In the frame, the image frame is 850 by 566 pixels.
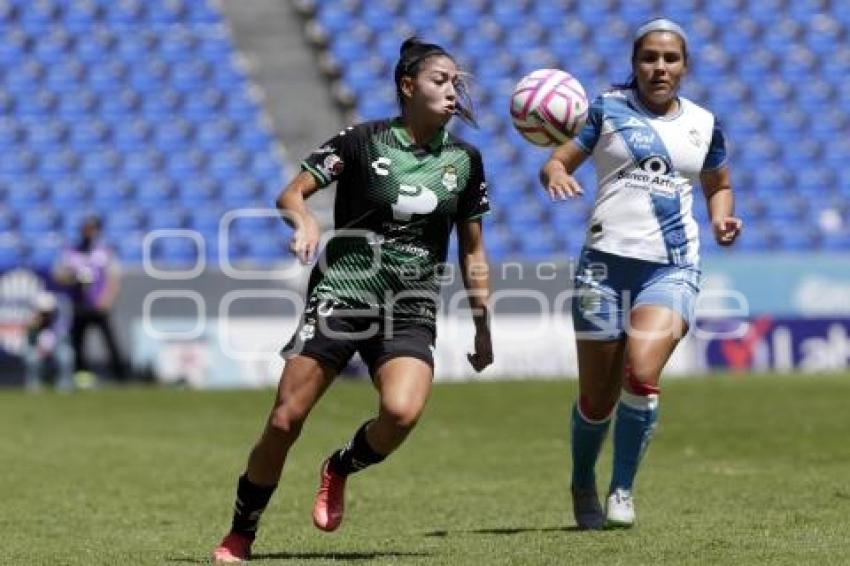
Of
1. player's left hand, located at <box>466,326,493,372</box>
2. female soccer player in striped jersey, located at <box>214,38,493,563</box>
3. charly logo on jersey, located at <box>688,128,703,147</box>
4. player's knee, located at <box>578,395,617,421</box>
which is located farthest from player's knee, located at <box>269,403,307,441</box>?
charly logo on jersey, located at <box>688,128,703,147</box>

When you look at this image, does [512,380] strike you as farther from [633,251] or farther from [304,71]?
[633,251]

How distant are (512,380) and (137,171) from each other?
767 cm

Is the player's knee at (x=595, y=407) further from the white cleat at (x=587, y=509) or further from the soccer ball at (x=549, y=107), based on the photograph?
the soccer ball at (x=549, y=107)

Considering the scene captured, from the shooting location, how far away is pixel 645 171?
9.03 metres

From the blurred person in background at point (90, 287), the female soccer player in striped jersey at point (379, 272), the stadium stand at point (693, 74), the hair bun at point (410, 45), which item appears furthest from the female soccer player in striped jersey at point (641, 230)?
the stadium stand at point (693, 74)

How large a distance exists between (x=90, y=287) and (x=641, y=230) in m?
14.8

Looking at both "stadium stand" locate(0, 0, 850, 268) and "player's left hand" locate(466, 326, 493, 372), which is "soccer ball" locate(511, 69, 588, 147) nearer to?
"player's left hand" locate(466, 326, 493, 372)

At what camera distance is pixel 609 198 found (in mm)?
9125

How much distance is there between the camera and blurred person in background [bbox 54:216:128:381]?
2306cm

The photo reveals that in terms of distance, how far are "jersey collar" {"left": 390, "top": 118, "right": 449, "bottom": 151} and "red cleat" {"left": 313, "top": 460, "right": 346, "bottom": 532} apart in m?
1.54

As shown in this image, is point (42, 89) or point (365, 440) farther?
point (42, 89)

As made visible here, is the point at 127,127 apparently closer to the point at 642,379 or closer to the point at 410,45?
the point at 642,379

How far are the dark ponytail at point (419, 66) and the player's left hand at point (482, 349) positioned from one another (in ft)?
3.22

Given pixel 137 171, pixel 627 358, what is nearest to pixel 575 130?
pixel 627 358
